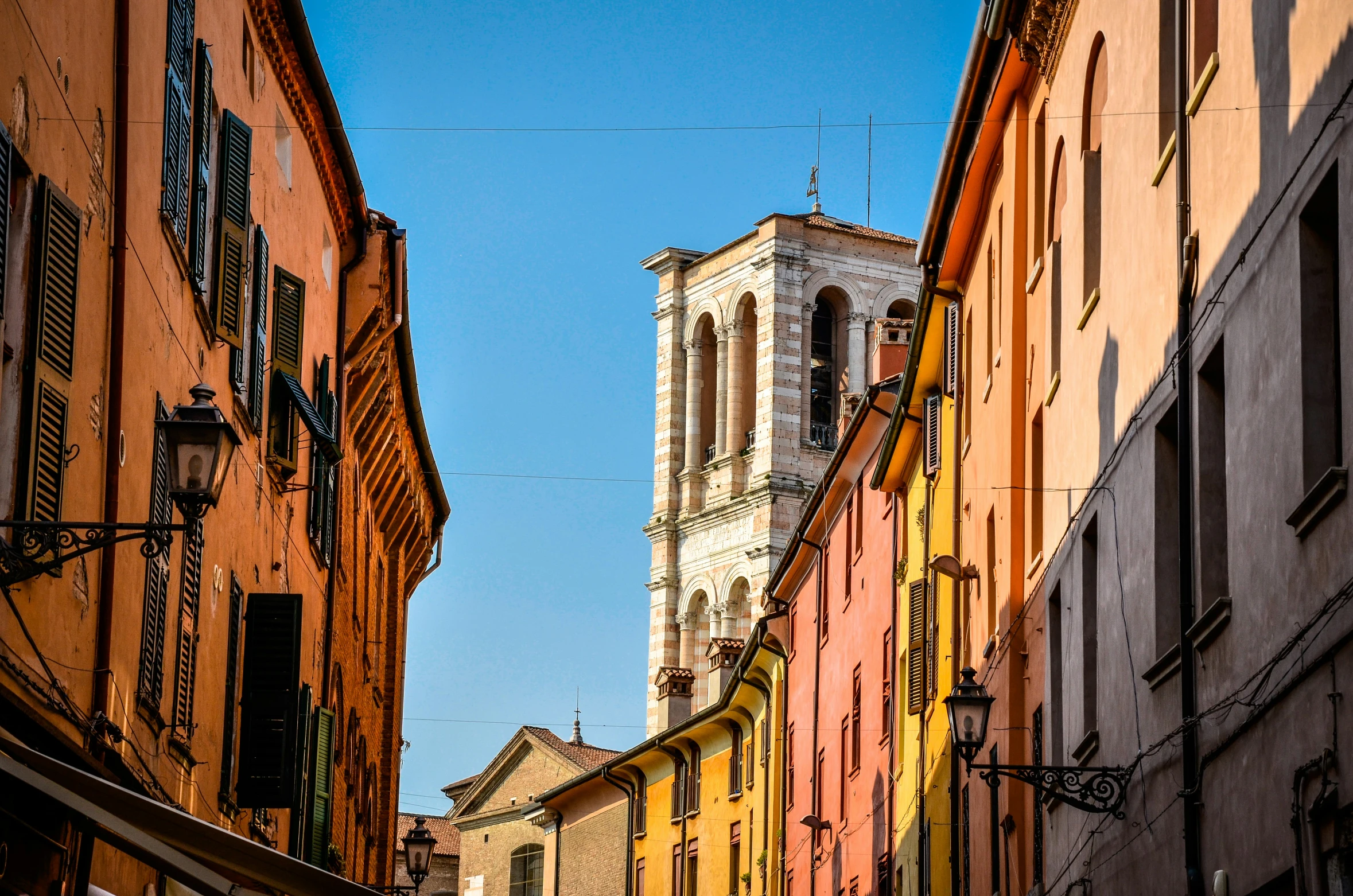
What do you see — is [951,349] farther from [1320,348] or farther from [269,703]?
[1320,348]

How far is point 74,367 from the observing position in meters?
11.3

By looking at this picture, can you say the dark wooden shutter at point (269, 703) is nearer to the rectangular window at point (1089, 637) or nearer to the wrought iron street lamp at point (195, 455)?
the rectangular window at point (1089, 637)

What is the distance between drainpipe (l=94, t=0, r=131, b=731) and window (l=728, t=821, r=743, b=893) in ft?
108

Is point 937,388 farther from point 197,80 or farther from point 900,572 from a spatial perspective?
point 197,80

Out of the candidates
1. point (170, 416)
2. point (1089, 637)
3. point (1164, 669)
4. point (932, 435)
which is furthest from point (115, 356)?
point (932, 435)

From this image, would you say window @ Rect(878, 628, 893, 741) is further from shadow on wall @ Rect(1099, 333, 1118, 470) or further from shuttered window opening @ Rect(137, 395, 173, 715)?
shuttered window opening @ Rect(137, 395, 173, 715)

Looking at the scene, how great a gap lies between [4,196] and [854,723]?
24.1m

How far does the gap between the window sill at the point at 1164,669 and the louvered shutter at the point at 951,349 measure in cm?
1137

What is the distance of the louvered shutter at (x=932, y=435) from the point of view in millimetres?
25516

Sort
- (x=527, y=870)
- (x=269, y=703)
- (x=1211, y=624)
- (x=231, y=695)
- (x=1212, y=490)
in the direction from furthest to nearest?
(x=527, y=870) < (x=269, y=703) < (x=231, y=695) < (x=1212, y=490) < (x=1211, y=624)

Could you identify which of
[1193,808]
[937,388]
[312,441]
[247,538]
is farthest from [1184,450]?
[937,388]

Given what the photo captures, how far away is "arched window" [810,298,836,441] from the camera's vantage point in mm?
75500

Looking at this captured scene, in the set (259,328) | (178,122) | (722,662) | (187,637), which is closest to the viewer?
(178,122)

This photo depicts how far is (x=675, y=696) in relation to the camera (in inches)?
2325
